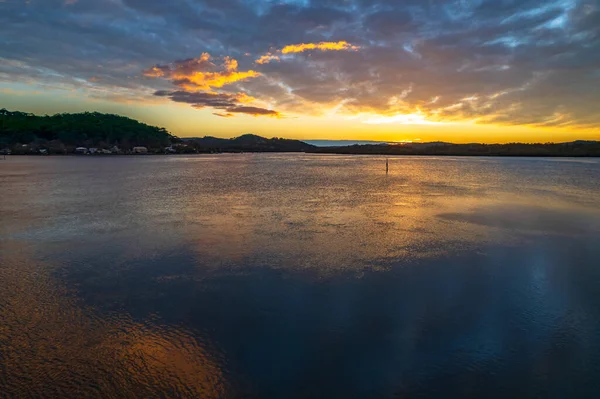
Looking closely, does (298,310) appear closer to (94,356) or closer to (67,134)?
(94,356)

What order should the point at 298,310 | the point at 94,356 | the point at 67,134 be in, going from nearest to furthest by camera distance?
the point at 94,356 → the point at 298,310 → the point at 67,134

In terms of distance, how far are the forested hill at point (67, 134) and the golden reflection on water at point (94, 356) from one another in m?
117

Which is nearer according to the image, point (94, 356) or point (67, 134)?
point (94, 356)

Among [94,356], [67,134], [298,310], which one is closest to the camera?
[94,356]

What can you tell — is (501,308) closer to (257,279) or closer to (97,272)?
(257,279)

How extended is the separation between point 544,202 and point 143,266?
834 inches

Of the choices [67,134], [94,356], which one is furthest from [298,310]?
[67,134]

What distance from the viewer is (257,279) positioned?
320 inches

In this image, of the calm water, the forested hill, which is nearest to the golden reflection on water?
the calm water

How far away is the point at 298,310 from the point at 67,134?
430 ft

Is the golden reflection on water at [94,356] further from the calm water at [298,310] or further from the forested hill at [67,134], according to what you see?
the forested hill at [67,134]

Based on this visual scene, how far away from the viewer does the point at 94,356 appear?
5.04m

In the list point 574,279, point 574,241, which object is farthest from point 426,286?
point 574,241

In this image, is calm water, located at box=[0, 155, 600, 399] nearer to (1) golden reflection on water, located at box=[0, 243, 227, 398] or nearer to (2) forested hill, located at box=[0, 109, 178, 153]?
(1) golden reflection on water, located at box=[0, 243, 227, 398]
